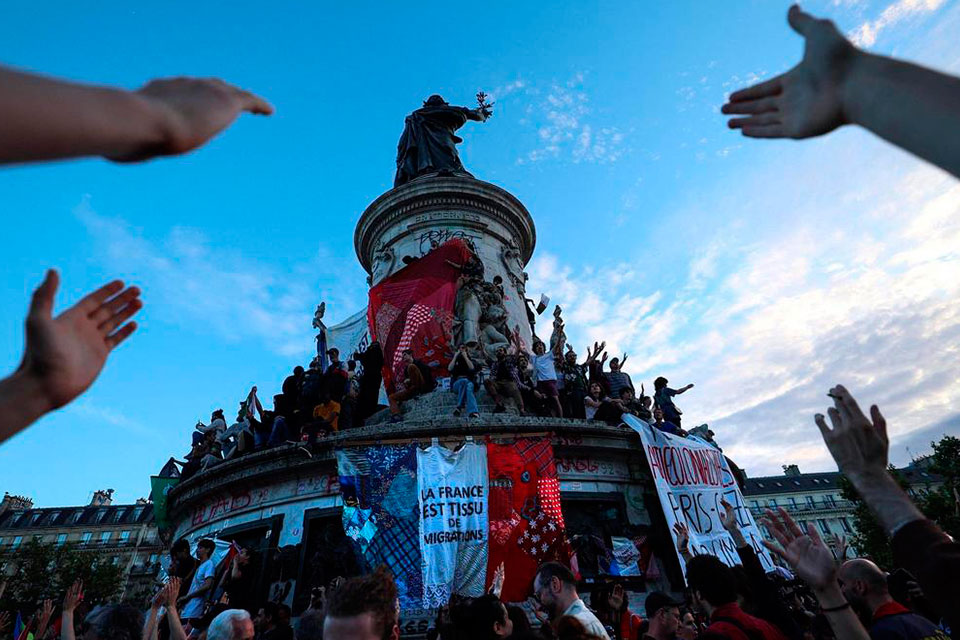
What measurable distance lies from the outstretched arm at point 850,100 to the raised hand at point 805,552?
2050 mm

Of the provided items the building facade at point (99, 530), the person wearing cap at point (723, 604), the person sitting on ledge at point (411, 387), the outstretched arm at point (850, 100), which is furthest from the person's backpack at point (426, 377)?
the building facade at point (99, 530)

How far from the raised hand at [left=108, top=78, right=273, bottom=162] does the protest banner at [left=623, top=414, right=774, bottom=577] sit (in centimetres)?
970

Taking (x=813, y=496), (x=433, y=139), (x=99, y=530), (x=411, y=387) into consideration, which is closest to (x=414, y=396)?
(x=411, y=387)

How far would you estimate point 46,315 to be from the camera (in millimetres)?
1539

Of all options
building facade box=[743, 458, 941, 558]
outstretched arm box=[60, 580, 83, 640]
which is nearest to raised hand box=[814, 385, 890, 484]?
outstretched arm box=[60, 580, 83, 640]

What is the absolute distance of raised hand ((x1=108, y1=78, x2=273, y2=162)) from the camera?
121 cm

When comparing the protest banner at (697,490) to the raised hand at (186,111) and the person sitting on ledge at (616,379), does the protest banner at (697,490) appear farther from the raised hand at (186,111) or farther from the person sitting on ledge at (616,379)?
the raised hand at (186,111)

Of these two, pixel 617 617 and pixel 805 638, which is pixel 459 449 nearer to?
pixel 617 617

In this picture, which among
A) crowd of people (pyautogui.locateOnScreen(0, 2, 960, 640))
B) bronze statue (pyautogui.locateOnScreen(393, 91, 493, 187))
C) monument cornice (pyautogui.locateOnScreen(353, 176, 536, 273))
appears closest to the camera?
crowd of people (pyautogui.locateOnScreen(0, 2, 960, 640))

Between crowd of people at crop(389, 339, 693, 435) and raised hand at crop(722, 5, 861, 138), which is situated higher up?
crowd of people at crop(389, 339, 693, 435)

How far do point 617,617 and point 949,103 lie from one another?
20.1ft

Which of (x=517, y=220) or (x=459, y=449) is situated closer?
(x=459, y=449)

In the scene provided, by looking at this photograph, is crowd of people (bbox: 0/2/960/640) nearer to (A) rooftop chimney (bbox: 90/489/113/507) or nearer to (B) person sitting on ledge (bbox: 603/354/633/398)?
(B) person sitting on ledge (bbox: 603/354/633/398)

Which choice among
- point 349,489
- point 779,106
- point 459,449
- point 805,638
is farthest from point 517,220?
point 779,106
